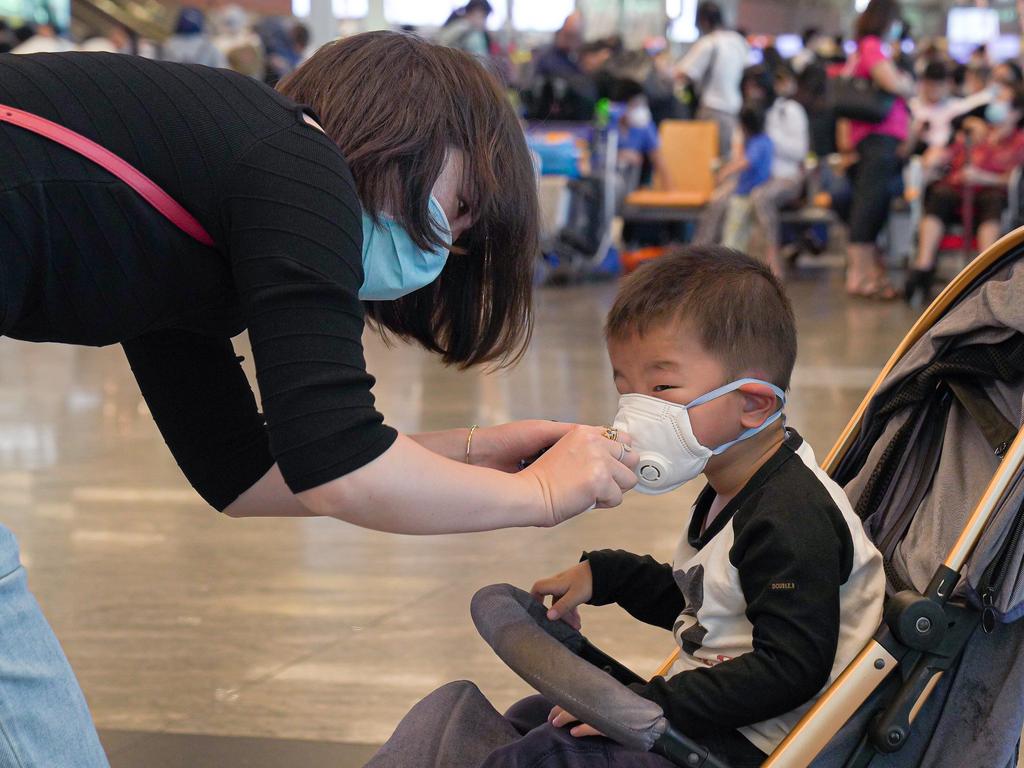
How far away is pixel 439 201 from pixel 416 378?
14.3ft

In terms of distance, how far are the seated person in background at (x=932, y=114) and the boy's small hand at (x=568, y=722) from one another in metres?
8.12

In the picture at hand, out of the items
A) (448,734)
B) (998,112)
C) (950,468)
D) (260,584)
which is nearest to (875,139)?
(998,112)

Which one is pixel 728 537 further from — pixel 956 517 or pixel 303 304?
pixel 303 304

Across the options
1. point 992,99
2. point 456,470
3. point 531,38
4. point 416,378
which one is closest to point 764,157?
point 992,99

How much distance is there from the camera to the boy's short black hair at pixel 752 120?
9.17m

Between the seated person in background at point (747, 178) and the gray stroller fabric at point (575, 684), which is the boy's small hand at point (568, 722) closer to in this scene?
the gray stroller fabric at point (575, 684)

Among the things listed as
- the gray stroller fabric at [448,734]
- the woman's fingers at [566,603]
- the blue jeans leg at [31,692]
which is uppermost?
the blue jeans leg at [31,692]

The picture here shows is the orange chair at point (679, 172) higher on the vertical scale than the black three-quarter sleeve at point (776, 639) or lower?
lower

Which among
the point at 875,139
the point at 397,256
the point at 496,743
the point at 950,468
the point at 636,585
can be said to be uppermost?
the point at 397,256

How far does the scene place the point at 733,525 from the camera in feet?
5.32

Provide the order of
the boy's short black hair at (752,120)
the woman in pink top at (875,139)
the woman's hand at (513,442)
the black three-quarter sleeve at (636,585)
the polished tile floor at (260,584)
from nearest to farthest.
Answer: the woman's hand at (513,442), the black three-quarter sleeve at (636,585), the polished tile floor at (260,584), the woman in pink top at (875,139), the boy's short black hair at (752,120)

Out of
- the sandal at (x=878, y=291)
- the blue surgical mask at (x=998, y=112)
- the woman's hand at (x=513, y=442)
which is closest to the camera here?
the woman's hand at (x=513, y=442)

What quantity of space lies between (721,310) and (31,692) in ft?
3.03

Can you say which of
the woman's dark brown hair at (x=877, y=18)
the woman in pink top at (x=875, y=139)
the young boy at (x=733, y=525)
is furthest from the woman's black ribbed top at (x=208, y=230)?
the woman's dark brown hair at (x=877, y=18)
